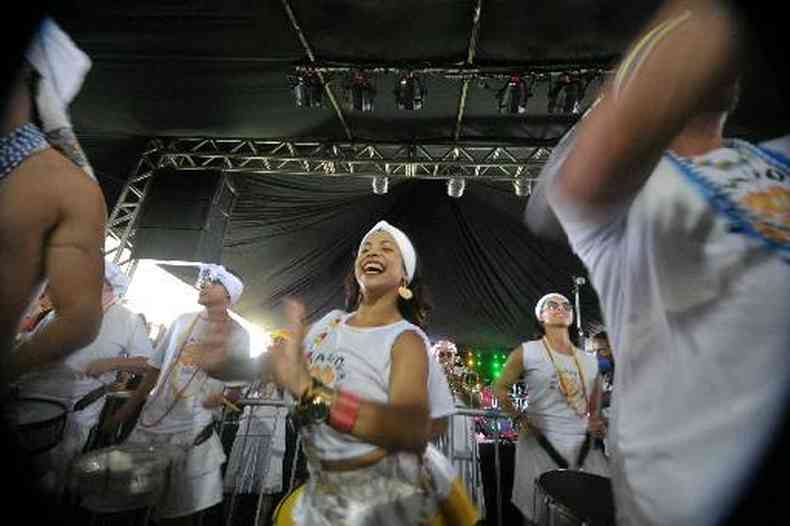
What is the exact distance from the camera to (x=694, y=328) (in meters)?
0.63

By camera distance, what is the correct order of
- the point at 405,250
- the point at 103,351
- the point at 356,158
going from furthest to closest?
the point at 356,158 < the point at 103,351 < the point at 405,250

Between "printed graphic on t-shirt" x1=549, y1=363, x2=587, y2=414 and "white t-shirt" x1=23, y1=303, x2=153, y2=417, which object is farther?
"printed graphic on t-shirt" x1=549, y1=363, x2=587, y2=414

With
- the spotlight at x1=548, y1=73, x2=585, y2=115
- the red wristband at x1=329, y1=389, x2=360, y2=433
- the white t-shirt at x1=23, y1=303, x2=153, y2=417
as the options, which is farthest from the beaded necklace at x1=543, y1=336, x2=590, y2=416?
the white t-shirt at x1=23, y1=303, x2=153, y2=417

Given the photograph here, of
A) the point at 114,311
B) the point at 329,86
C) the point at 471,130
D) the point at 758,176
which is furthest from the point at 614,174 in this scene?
the point at 471,130

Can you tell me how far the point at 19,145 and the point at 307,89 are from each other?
15.4 ft

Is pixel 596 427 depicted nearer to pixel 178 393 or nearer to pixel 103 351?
pixel 178 393

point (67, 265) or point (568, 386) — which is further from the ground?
point (67, 265)

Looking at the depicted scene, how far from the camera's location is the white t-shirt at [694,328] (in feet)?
1.94

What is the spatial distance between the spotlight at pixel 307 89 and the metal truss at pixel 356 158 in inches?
51.4

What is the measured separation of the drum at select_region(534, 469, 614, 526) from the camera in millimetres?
1115

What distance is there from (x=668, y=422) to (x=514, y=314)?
9.75 m

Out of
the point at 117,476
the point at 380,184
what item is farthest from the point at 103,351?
the point at 380,184

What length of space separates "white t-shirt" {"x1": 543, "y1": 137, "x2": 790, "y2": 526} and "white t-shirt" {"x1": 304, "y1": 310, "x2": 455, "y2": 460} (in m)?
0.85

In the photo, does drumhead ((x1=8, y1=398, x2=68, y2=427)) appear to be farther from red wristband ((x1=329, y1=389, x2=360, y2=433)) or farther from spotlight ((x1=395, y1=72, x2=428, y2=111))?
spotlight ((x1=395, y1=72, x2=428, y2=111))
